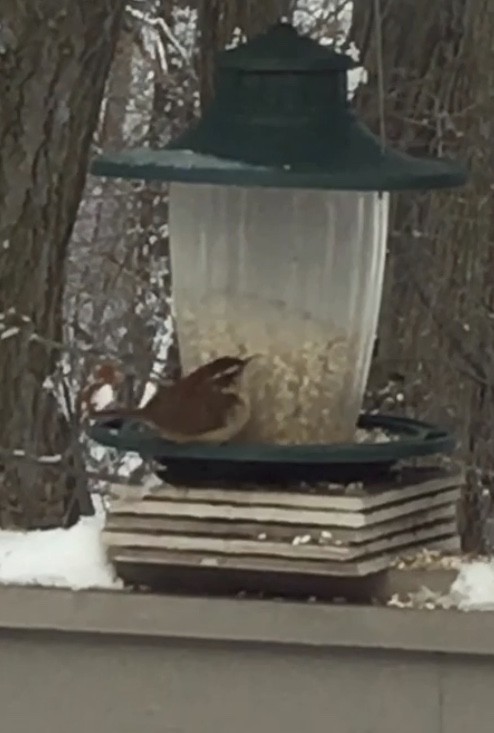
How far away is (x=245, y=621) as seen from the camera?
1547mm

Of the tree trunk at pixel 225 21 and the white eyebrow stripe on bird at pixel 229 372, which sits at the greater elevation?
the tree trunk at pixel 225 21

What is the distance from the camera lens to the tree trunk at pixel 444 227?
3.25 m

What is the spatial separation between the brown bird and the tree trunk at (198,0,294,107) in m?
1.59

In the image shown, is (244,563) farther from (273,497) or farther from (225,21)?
(225,21)

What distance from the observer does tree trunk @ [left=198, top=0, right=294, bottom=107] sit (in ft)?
10.3

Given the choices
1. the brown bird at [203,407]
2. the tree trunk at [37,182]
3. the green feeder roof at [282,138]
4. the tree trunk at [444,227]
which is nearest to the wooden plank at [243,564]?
the brown bird at [203,407]

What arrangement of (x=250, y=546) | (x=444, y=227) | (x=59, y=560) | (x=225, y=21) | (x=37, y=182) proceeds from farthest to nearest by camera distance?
(x=444, y=227), (x=225, y=21), (x=37, y=182), (x=59, y=560), (x=250, y=546)

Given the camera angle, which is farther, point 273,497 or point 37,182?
point 37,182

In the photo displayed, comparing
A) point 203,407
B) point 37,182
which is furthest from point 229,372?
point 37,182

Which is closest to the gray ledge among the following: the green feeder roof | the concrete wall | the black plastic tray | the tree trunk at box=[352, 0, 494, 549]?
the concrete wall

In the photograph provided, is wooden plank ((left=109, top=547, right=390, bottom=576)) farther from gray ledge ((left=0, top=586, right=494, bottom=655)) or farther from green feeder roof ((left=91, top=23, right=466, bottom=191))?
green feeder roof ((left=91, top=23, right=466, bottom=191))

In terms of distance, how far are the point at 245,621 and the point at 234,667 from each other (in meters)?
0.06

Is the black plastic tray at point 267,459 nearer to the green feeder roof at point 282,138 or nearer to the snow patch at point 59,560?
the snow patch at point 59,560

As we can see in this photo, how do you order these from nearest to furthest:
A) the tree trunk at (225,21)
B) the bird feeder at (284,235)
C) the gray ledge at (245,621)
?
1. the gray ledge at (245,621)
2. the bird feeder at (284,235)
3. the tree trunk at (225,21)
